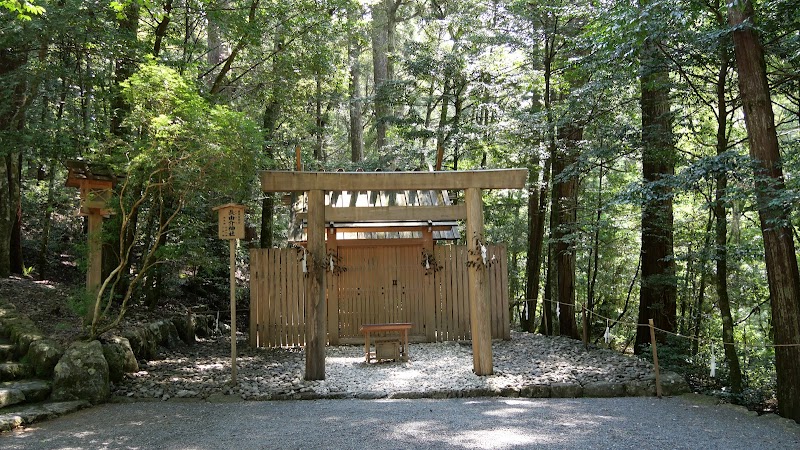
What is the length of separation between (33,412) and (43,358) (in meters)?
1.29

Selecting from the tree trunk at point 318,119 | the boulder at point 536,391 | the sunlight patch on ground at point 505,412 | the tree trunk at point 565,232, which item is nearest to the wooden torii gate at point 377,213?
the boulder at point 536,391

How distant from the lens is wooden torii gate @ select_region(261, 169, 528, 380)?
736cm

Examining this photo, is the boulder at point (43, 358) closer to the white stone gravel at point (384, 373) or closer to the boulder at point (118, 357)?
the boulder at point (118, 357)

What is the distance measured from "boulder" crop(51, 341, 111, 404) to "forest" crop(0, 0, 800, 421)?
0.82 meters

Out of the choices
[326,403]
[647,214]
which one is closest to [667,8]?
[647,214]

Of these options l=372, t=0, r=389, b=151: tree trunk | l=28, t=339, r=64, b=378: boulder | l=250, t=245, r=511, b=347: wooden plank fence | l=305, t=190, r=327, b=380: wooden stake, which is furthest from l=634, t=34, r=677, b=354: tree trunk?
l=28, t=339, r=64, b=378: boulder

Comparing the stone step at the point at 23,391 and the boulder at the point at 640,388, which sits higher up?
the stone step at the point at 23,391

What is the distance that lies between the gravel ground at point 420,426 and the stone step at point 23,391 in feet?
2.06

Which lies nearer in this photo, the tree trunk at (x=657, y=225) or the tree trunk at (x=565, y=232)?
the tree trunk at (x=657, y=225)

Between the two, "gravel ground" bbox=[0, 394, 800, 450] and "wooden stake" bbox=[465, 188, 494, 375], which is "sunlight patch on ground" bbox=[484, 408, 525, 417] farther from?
"wooden stake" bbox=[465, 188, 494, 375]

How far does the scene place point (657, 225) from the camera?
898 centimetres

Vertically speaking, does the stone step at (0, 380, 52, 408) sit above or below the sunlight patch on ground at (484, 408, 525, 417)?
above

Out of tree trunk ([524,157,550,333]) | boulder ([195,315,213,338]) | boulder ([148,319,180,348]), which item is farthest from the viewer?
boulder ([195,315,213,338])

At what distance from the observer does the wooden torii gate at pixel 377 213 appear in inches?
290
